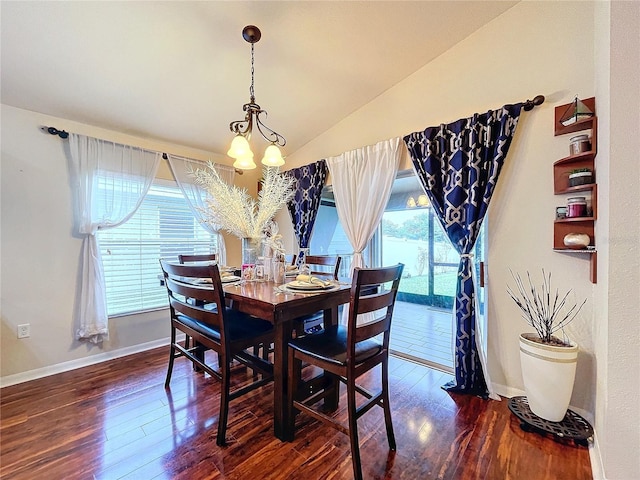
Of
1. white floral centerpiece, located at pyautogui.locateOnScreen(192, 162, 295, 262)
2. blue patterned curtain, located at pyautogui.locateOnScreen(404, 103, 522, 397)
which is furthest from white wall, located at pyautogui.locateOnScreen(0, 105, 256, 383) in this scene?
blue patterned curtain, located at pyautogui.locateOnScreen(404, 103, 522, 397)

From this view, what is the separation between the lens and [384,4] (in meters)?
1.92

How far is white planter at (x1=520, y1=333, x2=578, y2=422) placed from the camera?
1.66 meters

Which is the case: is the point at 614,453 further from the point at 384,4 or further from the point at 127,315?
the point at 127,315

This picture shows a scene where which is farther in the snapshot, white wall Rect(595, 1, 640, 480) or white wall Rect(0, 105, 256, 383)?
white wall Rect(0, 105, 256, 383)

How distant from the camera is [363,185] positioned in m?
2.95

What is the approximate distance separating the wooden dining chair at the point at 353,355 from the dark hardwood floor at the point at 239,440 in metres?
0.16

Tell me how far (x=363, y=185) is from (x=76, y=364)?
3.30 m

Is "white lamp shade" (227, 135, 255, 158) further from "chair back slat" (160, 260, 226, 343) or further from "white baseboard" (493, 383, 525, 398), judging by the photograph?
"white baseboard" (493, 383, 525, 398)

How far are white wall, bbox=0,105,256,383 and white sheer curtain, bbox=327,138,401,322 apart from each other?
8.26 feet

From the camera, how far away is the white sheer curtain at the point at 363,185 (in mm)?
2768

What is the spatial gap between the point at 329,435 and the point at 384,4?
2849mm

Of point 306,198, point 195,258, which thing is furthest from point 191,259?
point 306,198

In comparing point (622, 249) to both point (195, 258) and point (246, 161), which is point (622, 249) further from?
point (195, 258)

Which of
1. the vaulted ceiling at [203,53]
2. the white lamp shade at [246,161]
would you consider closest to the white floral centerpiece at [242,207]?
the white lamp shade at [246,161]
